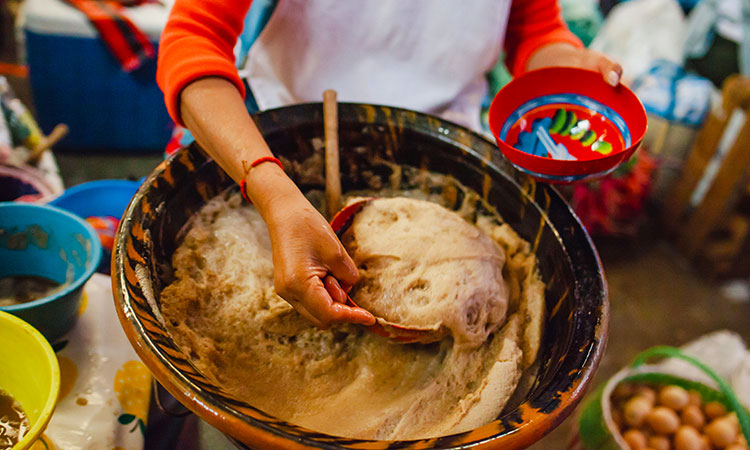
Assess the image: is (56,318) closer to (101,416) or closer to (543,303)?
(101,416)

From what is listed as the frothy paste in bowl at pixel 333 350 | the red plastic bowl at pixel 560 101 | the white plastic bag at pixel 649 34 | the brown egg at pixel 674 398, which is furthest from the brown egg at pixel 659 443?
the white plastic bag at pixel 649 34

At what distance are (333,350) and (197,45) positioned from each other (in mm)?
627

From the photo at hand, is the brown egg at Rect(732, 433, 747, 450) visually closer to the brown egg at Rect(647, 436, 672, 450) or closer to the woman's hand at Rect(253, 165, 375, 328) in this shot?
the brown egg at Rect(647, 436, 672, 450)

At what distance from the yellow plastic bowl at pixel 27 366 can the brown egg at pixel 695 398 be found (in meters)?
1.81

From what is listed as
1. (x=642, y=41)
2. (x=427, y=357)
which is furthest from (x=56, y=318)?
(x=642, y=41)

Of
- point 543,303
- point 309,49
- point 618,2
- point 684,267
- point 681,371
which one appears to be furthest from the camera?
point 618,2

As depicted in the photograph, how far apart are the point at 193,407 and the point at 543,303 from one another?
65 centimetres

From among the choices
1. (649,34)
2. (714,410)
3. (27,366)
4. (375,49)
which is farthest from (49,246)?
(649,34)

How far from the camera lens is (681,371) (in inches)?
71.6

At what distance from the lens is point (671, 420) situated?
1.67 meters

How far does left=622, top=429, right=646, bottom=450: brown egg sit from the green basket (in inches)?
4.3

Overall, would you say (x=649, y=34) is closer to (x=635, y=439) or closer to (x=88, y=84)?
(x=635, y=439)

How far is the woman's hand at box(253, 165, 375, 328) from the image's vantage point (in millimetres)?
778

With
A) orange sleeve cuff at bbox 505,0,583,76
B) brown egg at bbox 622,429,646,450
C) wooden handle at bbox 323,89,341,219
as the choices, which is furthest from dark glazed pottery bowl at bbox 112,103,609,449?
brown egg at bbox 622,429,646,450
